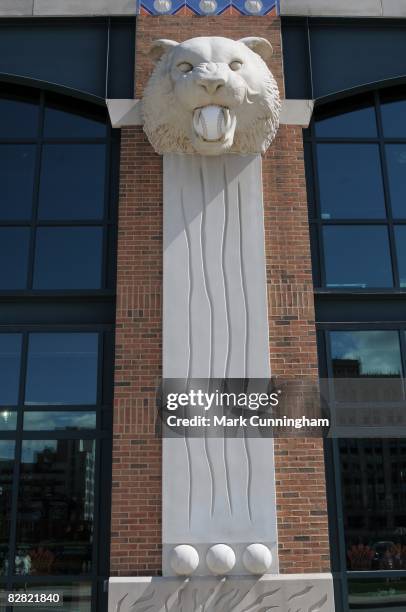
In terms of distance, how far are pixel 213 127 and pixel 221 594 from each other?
15.8ft

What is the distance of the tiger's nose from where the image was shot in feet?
22.2

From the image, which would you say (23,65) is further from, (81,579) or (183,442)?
(81,579)

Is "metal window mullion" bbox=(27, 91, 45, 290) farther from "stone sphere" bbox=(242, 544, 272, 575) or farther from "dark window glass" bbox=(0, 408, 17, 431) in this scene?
"stone sphere" bbox=(242, 544, 272, 575)

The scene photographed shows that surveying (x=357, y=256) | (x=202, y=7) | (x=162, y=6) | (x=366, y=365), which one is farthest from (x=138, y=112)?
(x=366, y=365)

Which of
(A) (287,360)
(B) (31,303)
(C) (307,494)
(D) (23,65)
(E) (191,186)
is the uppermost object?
(D) (23,65)

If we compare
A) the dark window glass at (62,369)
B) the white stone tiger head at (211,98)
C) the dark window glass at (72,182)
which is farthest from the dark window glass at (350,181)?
the dark window glass at (62,369)

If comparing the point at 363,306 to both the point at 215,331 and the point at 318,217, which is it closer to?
the point at 318,217

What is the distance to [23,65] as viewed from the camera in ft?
26.6

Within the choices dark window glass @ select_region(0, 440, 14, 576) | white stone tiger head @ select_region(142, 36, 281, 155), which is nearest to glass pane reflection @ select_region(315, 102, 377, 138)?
white stone tiger head @ select_region(142, 36, 281, 155)

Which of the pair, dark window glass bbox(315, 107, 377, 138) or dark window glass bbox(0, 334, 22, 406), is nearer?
dark window glass bbox(0, 334, 22, 406)

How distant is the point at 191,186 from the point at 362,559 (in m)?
4.50

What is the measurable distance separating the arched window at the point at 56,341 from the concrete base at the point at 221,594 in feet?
1.72

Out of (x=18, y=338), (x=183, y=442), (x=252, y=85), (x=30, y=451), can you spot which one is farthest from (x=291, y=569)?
(x=252, y=85)

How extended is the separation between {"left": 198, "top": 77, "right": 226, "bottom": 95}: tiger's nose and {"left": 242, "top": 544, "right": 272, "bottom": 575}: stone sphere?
15.6 ft
